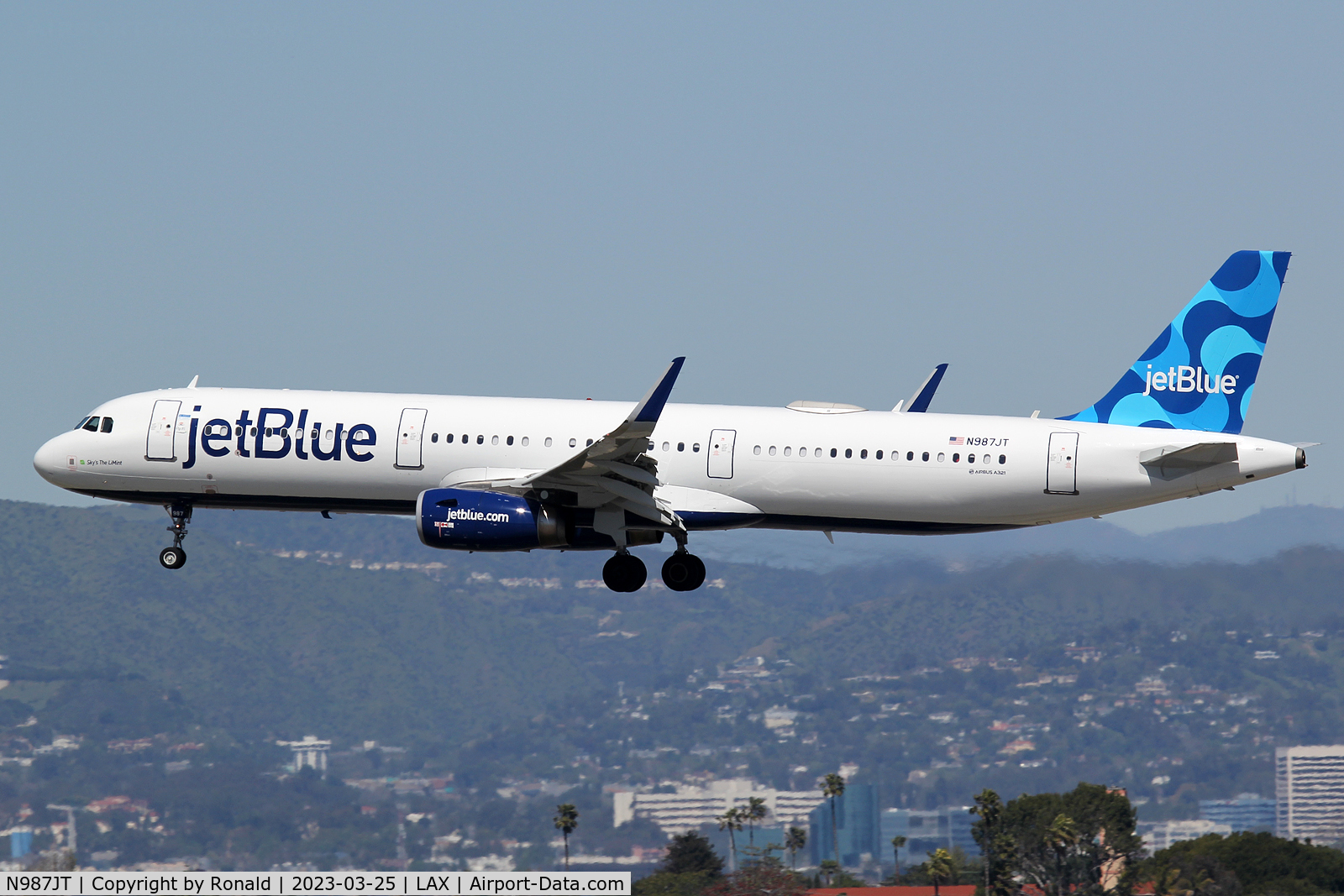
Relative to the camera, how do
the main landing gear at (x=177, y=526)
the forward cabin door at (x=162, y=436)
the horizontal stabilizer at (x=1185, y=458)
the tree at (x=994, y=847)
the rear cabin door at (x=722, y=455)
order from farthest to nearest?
the tree at (x=994, y=847), the main landing gear at (x=177, y=526), the forward cabin door at (x=162, y=436), the rear cabin door at (x=722, y=455), the horizontal stabilizer at (x=1185, y=458)

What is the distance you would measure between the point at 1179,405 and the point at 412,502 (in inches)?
762

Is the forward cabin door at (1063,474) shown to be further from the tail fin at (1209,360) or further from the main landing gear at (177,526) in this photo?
the main landing gear at (177,526)

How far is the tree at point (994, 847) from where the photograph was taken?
116562 mm

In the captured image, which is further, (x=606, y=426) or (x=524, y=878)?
(x=606, y=426)

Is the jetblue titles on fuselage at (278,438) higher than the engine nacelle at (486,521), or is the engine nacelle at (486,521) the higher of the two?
the jetblue titles on fuselage at (278,438)

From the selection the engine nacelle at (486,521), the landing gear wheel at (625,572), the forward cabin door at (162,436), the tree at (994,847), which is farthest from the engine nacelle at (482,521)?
the tree at (994,847)

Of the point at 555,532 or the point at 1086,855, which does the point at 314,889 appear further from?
the point at 1086,855

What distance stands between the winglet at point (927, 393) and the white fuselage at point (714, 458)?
2376mm

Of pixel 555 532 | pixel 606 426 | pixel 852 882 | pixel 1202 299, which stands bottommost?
pixel 852 882

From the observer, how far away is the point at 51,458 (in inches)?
1727

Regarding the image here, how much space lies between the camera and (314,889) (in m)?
32.2

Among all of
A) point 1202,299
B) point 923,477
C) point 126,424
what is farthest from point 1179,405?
point 126,424

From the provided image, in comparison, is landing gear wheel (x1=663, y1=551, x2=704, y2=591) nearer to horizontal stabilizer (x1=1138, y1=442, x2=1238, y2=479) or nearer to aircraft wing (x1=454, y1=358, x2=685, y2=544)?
aircraft wing (x1=454, y1=358, x2=685, y2=544)

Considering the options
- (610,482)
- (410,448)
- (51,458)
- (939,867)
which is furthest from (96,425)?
(939,867)
